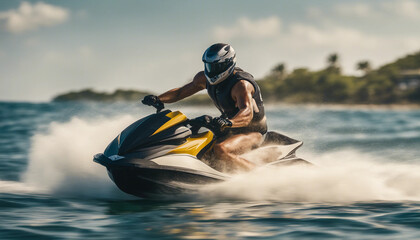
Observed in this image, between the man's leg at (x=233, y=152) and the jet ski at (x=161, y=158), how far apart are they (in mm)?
110

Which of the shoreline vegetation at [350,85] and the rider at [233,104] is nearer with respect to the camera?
the rider at [233,104]

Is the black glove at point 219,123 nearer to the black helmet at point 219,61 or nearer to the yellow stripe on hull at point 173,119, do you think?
the yellow stripe on hull at point 173,119

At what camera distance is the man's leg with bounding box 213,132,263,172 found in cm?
588

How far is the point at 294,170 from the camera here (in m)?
6.47

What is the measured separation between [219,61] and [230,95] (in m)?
0.42

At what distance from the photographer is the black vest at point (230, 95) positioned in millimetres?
6141

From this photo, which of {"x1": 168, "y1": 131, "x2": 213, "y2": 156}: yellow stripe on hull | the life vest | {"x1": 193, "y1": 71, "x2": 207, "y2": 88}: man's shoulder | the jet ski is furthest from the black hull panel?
{"x1": 193, "y1": 71, "x2": 207, "y2": 88}: man's shoulder

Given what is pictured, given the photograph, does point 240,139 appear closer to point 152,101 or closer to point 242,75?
point 242,75

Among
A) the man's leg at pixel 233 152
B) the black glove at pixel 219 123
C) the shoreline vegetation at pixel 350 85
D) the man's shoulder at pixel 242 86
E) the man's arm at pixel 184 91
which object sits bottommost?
→ the man's leg at pixel 233 152

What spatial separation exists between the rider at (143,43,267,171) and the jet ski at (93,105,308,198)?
21 cm

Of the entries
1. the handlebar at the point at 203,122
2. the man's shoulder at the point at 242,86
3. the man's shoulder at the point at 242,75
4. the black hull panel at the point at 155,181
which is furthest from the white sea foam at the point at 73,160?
the man's shoulder at the point at 242,75

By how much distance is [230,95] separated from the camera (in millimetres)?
6176

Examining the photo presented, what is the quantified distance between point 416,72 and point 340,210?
322 feet

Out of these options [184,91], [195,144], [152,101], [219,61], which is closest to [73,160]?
[152,101]
